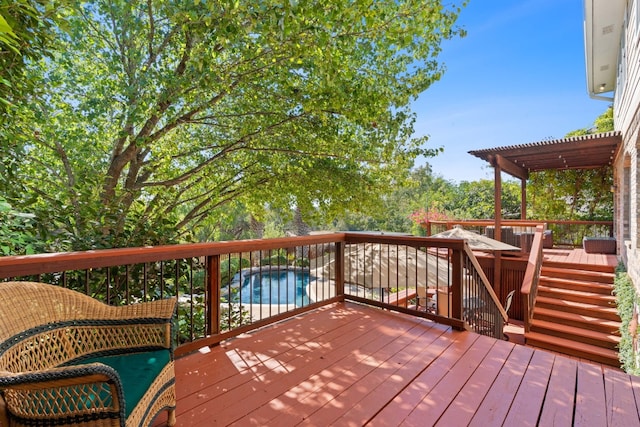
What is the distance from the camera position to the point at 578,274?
6922mm

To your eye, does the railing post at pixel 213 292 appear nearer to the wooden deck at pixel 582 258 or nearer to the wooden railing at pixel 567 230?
the wooden deck at pixel 582 258

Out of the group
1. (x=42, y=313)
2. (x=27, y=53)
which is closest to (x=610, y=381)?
(x=42, y=313)

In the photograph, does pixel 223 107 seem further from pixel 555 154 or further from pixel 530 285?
pixel 555 154

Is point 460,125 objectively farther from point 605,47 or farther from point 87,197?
point 87,197

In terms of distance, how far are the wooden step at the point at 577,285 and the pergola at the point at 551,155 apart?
1.02 metres

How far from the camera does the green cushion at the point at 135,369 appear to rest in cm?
132

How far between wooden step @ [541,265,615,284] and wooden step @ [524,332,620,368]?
196 centimetres

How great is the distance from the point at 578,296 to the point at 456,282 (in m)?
5.17

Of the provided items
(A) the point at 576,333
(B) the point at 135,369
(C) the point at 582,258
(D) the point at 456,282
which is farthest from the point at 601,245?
(B) the point at 135,369

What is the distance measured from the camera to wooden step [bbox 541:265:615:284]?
6.61m

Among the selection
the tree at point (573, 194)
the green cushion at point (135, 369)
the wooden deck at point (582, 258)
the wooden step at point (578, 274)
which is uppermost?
the tree at point (573, 194)

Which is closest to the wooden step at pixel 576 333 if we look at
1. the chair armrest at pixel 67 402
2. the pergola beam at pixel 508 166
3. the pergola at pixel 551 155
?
the pergola at pixel 551 155

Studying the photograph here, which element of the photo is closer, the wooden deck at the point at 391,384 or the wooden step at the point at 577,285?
the wooden deck at the point at 391,384

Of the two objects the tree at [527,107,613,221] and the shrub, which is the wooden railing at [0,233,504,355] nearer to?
the shrub
